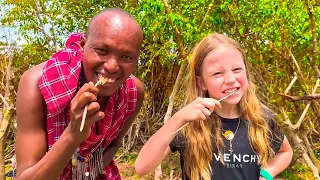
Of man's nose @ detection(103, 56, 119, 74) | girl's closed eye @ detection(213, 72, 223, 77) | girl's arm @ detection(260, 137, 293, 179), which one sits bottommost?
girl's arm @ detection(260, 137, 293, 179)

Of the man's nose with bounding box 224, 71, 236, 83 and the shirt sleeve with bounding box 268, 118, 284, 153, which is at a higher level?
the man's nose with bounding box 224, 71, 236, 83

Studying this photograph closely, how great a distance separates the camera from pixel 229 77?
1692 millimetres

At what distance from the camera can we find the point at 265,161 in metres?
1.78

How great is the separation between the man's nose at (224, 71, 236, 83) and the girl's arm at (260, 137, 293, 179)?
17.1 inches

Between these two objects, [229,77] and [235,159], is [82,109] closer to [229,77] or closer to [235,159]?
[229,77]

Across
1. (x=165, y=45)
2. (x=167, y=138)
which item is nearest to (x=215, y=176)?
(x=167, y=138)

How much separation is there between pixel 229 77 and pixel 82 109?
72 cm

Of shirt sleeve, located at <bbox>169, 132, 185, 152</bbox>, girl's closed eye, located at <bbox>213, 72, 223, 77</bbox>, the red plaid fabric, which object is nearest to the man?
the red plaid fabric

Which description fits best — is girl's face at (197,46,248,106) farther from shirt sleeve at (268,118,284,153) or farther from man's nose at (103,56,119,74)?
man's nose at (103,56,119,74)

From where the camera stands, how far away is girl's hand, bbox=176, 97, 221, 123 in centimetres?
147

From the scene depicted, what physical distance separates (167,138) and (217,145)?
1.02 feet

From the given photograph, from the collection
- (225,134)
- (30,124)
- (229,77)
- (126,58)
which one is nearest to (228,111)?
(225,134)

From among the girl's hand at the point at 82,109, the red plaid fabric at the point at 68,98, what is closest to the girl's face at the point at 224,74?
the red plaid fabric at the point at 68,98

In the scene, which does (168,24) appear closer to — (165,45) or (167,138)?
(165,45)
